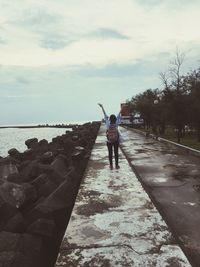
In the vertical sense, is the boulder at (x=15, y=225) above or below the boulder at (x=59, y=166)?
below

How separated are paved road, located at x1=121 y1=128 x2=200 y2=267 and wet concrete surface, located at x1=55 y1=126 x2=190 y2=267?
34cm

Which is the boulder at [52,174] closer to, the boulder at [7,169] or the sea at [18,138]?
the boulder at [7,169]

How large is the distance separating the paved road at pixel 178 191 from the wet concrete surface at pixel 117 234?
344mm

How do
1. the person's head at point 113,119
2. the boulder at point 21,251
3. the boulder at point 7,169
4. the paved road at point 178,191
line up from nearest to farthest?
1. the boulder at point 21,251
2. the paved road at point 178,191
3. the person's head at point 113,119
4. the boulder at point 7,169

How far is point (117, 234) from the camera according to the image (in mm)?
4836

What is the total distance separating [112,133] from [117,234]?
6.05m

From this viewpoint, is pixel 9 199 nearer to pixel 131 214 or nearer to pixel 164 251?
pixel 131 214

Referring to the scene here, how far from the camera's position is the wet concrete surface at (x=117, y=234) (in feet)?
13.3

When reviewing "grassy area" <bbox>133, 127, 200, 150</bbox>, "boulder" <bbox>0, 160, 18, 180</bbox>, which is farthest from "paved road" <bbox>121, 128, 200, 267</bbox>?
"grassy area" <bbox>133, 127, 200, 150</bbox>

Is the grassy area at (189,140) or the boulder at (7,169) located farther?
the grassy area at (189,140)

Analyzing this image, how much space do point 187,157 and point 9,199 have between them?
30.6 ft

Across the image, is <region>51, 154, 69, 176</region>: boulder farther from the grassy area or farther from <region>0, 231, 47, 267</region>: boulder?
the grassy area

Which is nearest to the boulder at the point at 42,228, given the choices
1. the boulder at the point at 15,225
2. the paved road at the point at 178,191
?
the boulder at the point at 15,225

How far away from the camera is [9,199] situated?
6996mm
